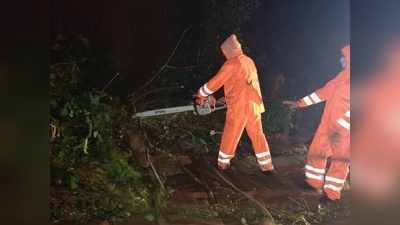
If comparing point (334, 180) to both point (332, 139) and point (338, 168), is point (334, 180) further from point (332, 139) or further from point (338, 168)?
point (332, 139)

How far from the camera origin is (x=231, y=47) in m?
3.06

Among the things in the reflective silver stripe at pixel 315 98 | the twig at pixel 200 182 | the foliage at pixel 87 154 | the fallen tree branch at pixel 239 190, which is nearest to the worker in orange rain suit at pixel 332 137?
the reflective silver stripe at pixel 315 98

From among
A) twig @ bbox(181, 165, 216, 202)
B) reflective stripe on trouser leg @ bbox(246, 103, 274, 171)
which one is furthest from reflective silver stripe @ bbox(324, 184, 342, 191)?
twig @ bbox(181, 165, 216, 202)

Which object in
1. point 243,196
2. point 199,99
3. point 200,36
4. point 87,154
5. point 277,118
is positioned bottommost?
point 243,196

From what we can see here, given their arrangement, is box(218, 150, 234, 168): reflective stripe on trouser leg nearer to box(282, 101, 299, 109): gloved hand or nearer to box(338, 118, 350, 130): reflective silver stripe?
box(282, 101, 299, 109): gloved hand

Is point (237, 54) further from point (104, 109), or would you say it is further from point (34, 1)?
point (34, 1)

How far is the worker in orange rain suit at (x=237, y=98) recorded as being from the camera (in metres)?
3.06

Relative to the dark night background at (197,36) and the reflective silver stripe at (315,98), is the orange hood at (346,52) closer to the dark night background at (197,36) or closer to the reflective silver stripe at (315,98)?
the dark night background at (197,36)

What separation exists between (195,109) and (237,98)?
0.26m

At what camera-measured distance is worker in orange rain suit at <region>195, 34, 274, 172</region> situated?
3061 mm

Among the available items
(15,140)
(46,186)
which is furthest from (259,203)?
(15,140)

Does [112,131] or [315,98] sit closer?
[315,98]

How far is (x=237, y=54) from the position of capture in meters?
3.07

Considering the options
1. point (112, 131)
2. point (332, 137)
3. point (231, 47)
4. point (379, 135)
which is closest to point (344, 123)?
point (332, 137)
